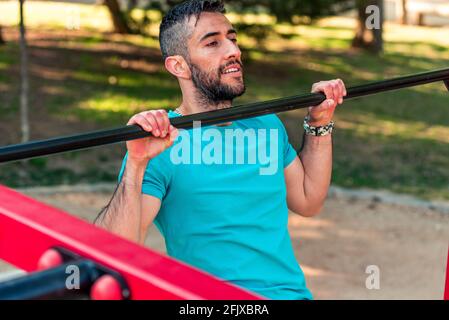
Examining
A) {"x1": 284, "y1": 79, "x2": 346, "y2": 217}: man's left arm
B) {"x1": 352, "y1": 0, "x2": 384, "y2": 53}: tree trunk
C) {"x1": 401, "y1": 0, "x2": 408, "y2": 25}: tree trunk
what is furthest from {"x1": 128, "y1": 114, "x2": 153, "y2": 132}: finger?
{"x1": 401, "y1": 0, "x2": 408, "y2": 25}: tree trunk

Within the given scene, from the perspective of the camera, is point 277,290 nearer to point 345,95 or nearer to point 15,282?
point 345,95

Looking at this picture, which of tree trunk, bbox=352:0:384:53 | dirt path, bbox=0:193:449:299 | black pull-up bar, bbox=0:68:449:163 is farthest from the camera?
tree trunk, bbox=352:0:384:53

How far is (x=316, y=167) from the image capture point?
2.71 m

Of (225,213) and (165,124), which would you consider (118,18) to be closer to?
(225,213)

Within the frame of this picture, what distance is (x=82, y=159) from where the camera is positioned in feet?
23.5

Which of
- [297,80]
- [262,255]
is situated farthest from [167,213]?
[297,80]

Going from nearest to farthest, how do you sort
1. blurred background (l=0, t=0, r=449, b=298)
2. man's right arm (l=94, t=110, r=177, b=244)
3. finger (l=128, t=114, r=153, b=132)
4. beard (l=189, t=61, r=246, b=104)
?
finger (l=128, t=114, r=153, b=132)
man's right arm (l=94, t=110, r=177, b=244)
beard (l=189, t=61, r=246, b=104)
blurred background (l=0, t=0, r=449, b=298)

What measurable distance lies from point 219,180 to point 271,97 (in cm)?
750

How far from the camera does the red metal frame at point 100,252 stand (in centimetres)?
109

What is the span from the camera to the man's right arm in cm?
207

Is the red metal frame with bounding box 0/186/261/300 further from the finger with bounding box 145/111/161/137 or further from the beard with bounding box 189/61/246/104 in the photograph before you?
the beard with bounding box 189/61/246/104

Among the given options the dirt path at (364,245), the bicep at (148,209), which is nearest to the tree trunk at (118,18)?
the dirt path at (364,245)

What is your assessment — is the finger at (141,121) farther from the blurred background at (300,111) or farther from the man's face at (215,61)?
the blurred background at (300,111)
